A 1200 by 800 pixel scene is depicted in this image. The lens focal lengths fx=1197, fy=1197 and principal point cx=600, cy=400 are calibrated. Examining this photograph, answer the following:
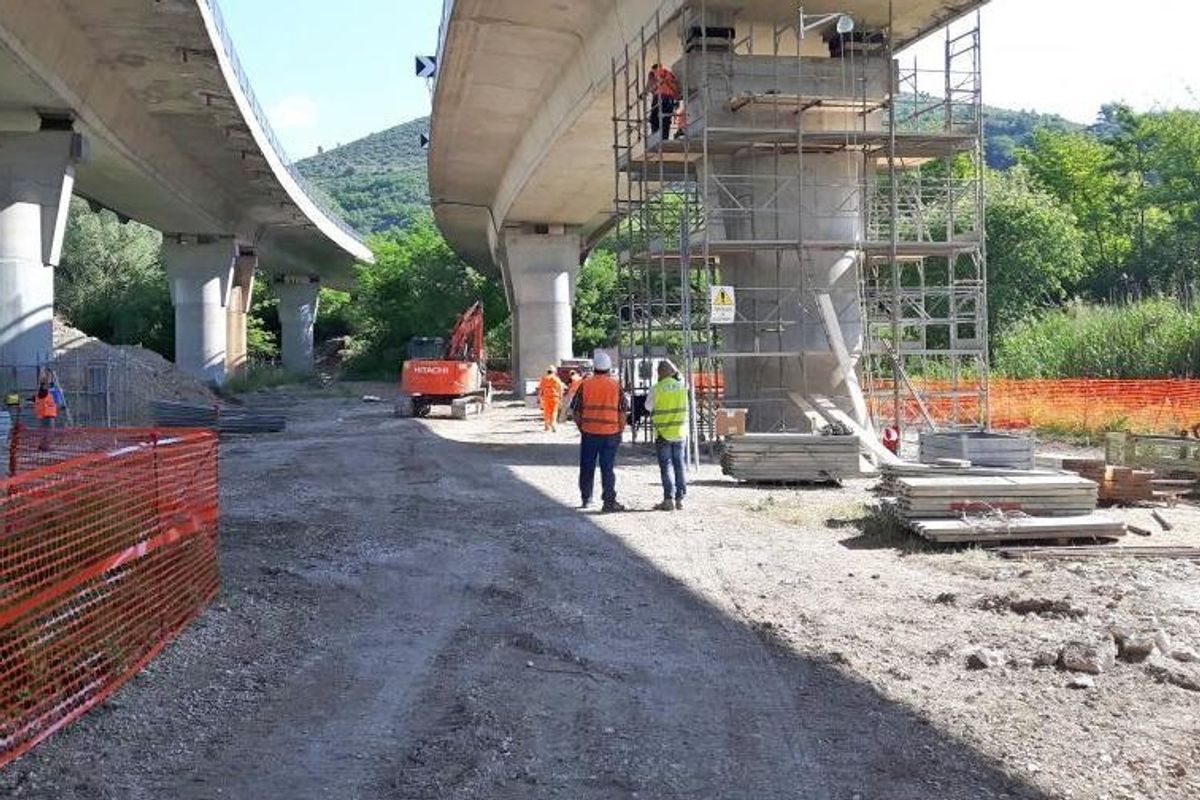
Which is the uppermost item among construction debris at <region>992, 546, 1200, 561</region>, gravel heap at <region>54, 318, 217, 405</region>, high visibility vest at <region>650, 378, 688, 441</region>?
gravel heap at <region>54, 318, 217, 405</region>

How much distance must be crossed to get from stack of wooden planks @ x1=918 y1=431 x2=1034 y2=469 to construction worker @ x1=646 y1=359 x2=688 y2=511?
2.96 meters

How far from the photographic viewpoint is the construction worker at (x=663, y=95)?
18.3m

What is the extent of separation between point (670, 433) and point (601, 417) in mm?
758

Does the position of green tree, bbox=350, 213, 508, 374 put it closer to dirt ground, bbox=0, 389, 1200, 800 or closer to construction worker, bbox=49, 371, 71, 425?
construction worker, bbox=49, 371, 71, 425

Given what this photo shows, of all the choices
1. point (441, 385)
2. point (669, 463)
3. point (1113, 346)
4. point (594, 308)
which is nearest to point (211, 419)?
point (441, 385)

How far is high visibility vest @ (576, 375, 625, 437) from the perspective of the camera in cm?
1238

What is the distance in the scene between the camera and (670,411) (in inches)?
500

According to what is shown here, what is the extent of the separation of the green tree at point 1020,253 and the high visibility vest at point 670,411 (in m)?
29.5

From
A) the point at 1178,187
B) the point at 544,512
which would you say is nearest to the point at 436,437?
the point at 544,512

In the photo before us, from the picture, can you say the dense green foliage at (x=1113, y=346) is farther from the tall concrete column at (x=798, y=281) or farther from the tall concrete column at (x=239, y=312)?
the tall concrete column at (x=239, y=312)

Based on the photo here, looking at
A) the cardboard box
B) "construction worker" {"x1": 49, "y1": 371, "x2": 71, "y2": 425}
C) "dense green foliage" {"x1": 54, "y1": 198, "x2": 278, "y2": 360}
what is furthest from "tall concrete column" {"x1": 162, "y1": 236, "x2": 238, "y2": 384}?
the cardboard box

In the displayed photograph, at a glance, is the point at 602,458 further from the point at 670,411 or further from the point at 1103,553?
the point at 1103,553

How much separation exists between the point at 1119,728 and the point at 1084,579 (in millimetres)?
3576

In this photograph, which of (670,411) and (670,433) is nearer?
(670,433)
